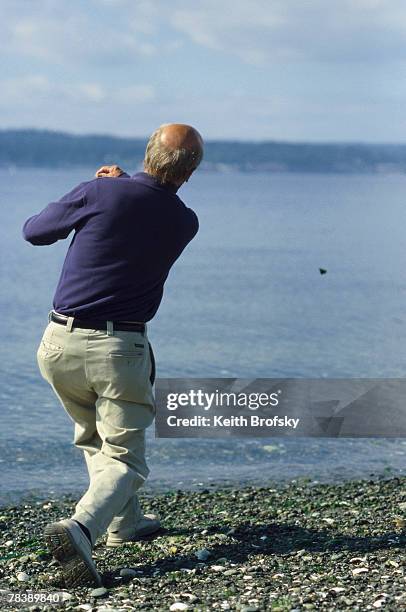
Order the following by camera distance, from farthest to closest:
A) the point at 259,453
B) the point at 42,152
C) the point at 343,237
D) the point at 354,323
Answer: the point at 42,152, the point at 343,237, the point at 354,323, the point at 259,453

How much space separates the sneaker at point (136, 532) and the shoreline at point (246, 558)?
68 mm

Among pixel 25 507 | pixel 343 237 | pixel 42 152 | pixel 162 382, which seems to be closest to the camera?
pixel 162 382

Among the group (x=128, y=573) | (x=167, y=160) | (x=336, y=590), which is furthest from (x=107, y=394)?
(x=336, y=590)

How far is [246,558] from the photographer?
7406mm

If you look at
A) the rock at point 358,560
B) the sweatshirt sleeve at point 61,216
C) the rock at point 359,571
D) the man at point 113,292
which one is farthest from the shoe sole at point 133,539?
the sweatshirt sleeve at point 61,216

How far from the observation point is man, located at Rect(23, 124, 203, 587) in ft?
22.5

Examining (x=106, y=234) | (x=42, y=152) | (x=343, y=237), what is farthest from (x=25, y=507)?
(x=42, y=152)

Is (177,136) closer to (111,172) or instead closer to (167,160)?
(167,160)

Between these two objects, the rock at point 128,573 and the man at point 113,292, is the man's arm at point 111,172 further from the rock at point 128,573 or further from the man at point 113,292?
the rock at point 128,573

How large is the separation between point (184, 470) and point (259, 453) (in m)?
1.30

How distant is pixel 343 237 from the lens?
6769cm

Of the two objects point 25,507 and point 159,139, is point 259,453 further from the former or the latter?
point 159,139

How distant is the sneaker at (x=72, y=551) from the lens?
6566mm

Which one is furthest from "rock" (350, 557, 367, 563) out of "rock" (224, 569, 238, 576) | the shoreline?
"rock" (224, 569, 238, 576)
